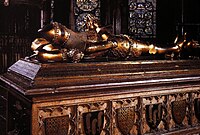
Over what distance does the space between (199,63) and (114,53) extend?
854 millimetres

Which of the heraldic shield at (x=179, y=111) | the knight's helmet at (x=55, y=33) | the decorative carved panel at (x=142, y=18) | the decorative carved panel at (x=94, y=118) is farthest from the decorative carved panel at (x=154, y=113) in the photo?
the decorative carved panel at (x=142, y=18)

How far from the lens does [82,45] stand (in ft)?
7.30

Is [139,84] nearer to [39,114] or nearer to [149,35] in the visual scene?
[39,114]

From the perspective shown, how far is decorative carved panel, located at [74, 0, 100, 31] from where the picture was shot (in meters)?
6.57

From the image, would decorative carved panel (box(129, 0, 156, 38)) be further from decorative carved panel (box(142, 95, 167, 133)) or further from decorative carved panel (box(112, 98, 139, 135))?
decorative carved panel (box(112, 98, 139, 135))

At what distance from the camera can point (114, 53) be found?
2.42 metres

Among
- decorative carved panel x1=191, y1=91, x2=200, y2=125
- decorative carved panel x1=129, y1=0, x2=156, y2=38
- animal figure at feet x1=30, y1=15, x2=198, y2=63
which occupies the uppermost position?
decorative carved panel x1=129, y1=0, x2=156, y2=38

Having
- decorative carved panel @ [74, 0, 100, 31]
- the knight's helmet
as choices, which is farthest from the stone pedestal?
decorative carved panel @ [74, 0, 100, 31]

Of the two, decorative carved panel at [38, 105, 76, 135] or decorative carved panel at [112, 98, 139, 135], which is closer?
decorative carved panel at [38, 105, 76, 135]

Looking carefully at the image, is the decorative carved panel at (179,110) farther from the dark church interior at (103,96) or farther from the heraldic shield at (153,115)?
the heraldic shield at (153,115)

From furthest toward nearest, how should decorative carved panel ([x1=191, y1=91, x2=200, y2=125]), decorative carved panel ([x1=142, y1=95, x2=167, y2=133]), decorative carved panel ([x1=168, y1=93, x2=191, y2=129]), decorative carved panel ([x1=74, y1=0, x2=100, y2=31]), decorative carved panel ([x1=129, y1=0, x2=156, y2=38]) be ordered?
decorative carved panel ([x1=129, y1=0, x2=156, y2=38])
decorative carved panel ([x1=74, y1=0, x2=100, y2=31])
decorative carved panel ([x1=191, y1=91, x2=200, y2=125])
decorative carved panel ([x1=168, y1=93, x2=191, y2=129])
decorative carved panel ([x1=142, y1=95, x2=167, y2=133])

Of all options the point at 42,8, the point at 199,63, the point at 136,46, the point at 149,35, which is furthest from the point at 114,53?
the point at 149,35

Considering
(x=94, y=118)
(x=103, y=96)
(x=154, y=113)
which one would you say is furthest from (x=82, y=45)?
(x=154, y=113)

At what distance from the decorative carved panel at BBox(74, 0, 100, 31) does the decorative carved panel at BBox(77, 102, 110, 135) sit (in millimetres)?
4561
